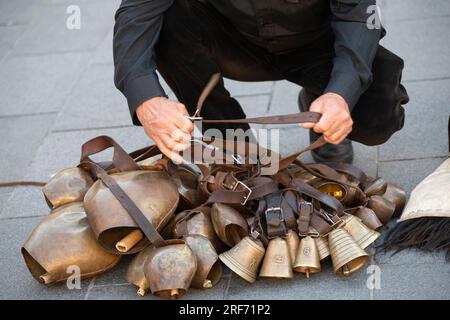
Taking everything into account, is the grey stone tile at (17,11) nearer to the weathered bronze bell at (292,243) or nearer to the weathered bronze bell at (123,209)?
the weathered bronze bell at (123,209)

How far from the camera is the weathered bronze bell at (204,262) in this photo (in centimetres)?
245

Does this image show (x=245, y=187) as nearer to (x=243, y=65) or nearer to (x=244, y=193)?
(x=244, y=193)

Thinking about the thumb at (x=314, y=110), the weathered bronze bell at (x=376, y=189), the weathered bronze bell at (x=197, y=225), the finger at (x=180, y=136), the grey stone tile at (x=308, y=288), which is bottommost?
the grey stone tile at (x=308, y=288)

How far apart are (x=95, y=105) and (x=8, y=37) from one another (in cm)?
142

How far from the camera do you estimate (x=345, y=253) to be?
93.9 inches

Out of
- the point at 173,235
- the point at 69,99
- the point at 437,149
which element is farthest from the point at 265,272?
the point at 69,99

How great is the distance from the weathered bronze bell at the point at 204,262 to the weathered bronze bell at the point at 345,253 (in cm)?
39

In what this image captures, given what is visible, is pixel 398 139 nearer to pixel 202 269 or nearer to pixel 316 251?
pixel 316 251

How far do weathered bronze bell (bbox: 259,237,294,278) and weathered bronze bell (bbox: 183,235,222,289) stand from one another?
164mm

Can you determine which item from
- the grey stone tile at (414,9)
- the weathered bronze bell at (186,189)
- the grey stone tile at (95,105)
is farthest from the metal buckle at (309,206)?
the grey stone tile at (414,9)

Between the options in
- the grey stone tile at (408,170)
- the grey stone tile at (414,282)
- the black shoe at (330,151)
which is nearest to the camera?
the grey stone tile at (414,282)

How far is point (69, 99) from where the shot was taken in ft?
14.0

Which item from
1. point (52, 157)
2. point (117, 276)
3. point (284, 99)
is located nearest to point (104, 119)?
point (52, 157)

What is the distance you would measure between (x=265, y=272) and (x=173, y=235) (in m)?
0.36
